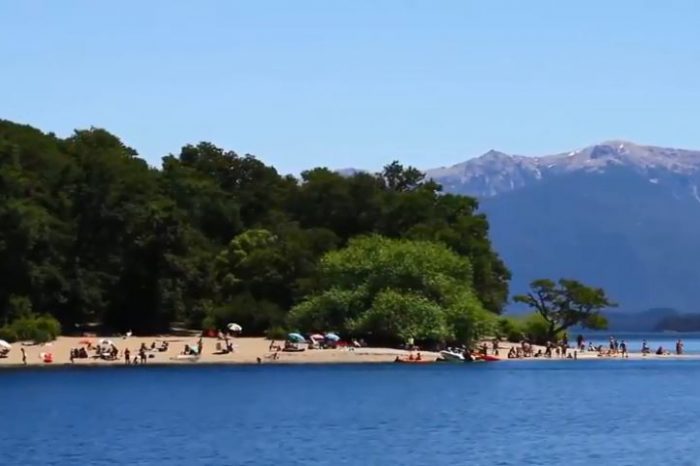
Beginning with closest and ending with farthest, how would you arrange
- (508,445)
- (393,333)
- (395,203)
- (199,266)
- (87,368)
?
(508,445) → (87,368) → (393,333) → (199,266) → (395,203)

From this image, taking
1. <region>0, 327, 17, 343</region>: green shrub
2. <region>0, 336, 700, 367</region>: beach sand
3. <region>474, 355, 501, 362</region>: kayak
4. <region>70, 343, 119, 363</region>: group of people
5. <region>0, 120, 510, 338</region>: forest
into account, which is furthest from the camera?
<region>474, 355, 501, 362</region>: kayak

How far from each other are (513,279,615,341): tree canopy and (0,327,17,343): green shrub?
39999 mm

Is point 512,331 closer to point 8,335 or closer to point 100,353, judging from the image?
point 100,353

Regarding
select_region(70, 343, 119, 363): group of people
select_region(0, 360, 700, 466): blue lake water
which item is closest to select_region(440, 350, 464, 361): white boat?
select_region(0, 360, 700, 466): blue lake water

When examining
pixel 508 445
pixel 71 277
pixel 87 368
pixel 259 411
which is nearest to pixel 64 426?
pixel 259 411

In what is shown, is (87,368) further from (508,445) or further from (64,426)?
(508,445)

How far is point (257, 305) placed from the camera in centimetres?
10475

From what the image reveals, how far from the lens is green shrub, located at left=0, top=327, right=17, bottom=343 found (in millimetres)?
92537

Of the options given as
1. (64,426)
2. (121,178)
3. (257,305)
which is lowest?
(64,426)

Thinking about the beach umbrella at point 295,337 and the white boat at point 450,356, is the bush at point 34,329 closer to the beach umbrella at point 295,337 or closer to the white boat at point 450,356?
the beach umbrella at point 295,337

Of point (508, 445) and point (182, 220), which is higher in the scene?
point (182, 220)

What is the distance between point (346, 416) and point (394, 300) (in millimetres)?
38817

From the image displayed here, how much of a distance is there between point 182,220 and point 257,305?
7.89 metres

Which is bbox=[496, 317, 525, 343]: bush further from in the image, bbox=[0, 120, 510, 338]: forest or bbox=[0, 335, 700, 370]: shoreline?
bbox=[0, 335, 700, 370]: shoreline
